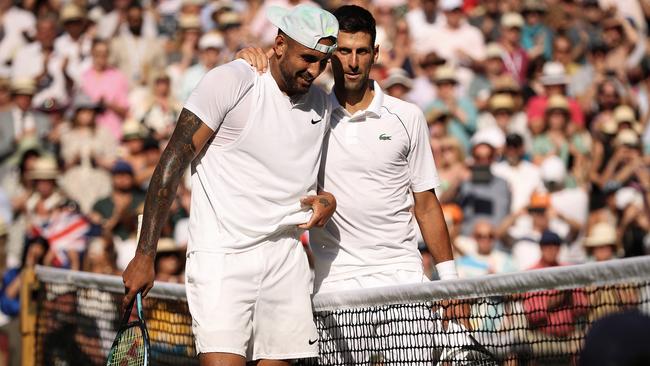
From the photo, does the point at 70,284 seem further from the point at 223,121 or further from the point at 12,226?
the point at 12,226

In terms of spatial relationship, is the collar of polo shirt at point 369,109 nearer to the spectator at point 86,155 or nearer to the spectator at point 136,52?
the spectator at point 86,155

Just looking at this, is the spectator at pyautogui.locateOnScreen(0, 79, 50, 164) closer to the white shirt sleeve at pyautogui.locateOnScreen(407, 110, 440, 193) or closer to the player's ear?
the white shirt sleeve at pyautogui.locateOnScreen(407, 110, 440, 193)

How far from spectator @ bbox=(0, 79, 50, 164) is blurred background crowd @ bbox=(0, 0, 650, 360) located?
2cm

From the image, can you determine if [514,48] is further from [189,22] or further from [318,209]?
[318,209]

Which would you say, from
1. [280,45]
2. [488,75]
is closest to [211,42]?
[488,75]

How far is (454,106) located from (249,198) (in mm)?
8758

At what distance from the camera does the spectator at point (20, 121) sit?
49.6 feet

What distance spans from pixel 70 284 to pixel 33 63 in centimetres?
810

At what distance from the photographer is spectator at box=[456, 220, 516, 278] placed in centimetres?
1227

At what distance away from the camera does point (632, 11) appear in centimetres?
1747

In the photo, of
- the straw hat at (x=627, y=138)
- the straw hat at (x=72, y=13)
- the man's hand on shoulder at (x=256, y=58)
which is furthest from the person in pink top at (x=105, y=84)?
the man's hand on shoulder at (x=256, y=58)

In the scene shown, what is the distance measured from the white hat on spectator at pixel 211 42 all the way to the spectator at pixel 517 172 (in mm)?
4211

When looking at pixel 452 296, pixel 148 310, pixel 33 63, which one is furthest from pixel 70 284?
pixel 33 63

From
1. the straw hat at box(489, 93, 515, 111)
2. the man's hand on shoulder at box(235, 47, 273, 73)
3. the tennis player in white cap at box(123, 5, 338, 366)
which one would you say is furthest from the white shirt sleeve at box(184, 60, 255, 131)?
the straw hat at box(489, 93, 515, 111)
